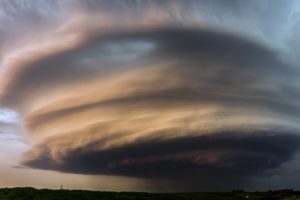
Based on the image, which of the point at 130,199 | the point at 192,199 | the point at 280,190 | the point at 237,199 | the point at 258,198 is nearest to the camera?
the point at 130,199

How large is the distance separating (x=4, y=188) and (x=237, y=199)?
2248 inches

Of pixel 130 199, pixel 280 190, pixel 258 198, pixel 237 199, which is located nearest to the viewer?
pixel 130 199

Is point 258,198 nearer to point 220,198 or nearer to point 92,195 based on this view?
point 220,198

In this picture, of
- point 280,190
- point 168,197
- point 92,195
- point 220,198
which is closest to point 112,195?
point 92,195

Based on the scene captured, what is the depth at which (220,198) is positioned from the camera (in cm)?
10206

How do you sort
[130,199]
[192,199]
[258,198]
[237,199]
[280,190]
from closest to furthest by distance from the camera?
[130,199]
[192,199]
[237,199]
[258,198]
[280,190]

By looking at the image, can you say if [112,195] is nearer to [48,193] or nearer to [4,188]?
[48,193]

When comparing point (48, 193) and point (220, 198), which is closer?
point (48, 193)

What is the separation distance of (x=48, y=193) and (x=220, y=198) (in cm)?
4066

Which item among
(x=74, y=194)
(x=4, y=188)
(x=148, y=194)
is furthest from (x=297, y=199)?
(x=4, y=188)

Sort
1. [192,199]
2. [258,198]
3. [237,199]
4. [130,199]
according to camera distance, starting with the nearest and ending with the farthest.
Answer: [130,199], [192,199], [237,199], [258,198]

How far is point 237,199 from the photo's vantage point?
104938 millimetres

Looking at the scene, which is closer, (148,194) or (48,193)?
(48,193)

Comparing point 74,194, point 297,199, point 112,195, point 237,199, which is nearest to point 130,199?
point 112,195
